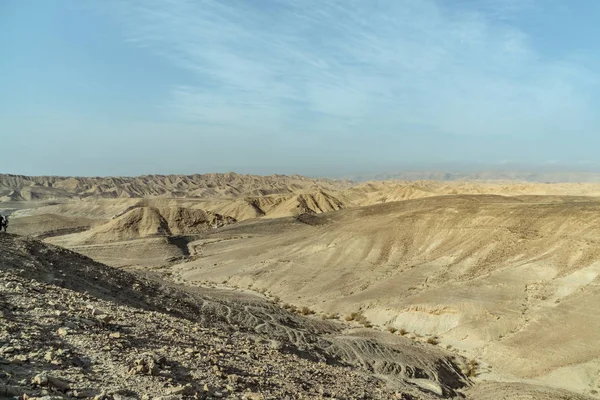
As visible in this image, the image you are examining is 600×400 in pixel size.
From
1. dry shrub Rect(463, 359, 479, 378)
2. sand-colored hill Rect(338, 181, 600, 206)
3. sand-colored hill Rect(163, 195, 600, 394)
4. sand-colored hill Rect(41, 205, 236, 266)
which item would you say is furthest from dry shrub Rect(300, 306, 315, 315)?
sand-colored hill Rect(338, 181, 600, 206)

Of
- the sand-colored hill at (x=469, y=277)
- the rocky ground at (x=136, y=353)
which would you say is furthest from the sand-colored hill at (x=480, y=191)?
the rocky ground at (x=136, y=353)

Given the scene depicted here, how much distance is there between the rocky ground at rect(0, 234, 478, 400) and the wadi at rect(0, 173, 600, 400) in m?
0.05

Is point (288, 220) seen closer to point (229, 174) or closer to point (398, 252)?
point (398, 252)

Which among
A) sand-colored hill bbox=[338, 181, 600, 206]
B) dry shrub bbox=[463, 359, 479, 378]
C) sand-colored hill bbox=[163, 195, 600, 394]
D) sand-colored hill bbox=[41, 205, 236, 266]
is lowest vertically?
sand-colored hill bbox=[41, 205, 236, 266]

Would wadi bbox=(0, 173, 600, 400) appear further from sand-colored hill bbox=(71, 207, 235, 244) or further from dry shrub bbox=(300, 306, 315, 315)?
sand-colored hill bbox=(71, 207, 235, 244)

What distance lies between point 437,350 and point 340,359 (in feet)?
22.0

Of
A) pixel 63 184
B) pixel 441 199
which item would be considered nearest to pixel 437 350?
pixel 441 199

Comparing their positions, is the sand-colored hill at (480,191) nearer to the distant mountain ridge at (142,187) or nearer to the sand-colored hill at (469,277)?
the sand-colored hill at (469,277)

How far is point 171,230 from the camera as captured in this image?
66062 millimetres

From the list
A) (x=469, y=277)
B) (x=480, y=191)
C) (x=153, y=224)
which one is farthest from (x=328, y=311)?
(x=480, y=191)

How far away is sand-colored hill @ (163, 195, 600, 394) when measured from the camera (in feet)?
62.3

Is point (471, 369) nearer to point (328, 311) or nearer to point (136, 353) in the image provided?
point (328, 311)

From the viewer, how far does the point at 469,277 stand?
2781 centimetres

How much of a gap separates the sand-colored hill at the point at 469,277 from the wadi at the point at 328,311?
111mm
